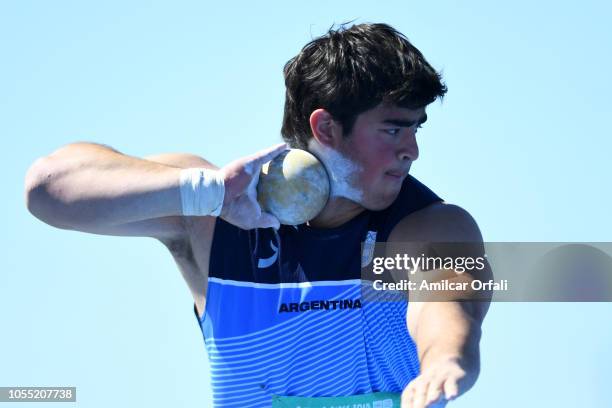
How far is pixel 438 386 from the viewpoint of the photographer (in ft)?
20.5

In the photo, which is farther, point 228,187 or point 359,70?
point 359,70

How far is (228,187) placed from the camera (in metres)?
7.52

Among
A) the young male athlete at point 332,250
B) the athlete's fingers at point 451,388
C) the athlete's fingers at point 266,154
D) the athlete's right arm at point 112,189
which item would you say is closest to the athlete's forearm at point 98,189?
the athlete's right arm at point 112,189

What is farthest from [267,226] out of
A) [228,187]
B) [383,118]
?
[383,118]

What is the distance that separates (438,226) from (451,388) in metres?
2.02

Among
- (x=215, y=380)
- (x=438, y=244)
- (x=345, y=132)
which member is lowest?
(x=215, y=380)

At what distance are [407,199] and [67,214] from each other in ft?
7.45

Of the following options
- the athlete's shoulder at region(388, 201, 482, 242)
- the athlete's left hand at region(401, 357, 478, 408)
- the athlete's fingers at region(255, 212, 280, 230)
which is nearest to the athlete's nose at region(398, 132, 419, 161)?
the athlete's shoulder at region(388, 201, 482, 242)

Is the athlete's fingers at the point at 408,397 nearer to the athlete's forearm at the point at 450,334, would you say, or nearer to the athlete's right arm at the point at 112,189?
the athlete's forearm at the point at 450,334

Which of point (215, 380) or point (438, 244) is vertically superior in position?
point (438, 244)

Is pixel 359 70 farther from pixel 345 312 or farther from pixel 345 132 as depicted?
pixel 345 312

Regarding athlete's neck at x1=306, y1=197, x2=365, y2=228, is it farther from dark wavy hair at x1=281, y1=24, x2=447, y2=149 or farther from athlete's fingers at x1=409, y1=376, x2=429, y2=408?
athlete's fingers at x1=409, y1=376, x2=429, y2=408

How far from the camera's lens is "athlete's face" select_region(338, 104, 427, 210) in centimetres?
812

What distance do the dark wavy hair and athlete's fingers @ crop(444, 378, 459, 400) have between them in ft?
8.01
